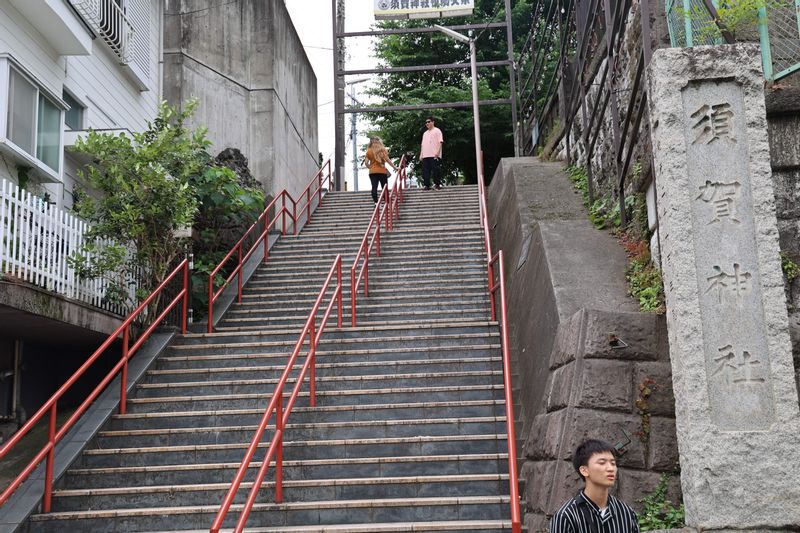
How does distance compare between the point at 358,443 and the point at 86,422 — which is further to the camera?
the point at 86,422

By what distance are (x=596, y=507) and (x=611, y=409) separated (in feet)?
6.56

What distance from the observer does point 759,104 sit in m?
5.04

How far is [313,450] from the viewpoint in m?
7.29

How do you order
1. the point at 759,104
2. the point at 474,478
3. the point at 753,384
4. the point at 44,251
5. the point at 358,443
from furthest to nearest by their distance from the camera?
the point at 44,251 < the point at 358,443 < the point at 474,478 < the point at 759,104 < the point at 753,384

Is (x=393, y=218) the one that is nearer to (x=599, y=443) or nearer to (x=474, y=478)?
(x=474, y=478)

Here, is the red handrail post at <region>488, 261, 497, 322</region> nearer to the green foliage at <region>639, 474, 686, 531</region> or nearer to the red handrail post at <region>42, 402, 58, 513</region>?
the green foliage at <region>639, 474, 686, 531</region>

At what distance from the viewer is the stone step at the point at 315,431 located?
24.4 ft

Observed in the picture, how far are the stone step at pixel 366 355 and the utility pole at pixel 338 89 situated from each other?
1142 centimetres

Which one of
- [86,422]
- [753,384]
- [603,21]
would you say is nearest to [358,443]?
[86,422]

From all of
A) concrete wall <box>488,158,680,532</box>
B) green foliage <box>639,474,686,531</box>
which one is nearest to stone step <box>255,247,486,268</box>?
concrete wall <box>488,158,680,532</box>

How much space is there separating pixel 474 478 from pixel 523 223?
4312mm

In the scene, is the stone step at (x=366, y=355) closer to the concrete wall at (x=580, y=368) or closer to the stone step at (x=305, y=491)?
the concrete wall at (x=580, y=368)

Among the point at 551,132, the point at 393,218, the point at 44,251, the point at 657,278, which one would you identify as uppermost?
the point at 551,132

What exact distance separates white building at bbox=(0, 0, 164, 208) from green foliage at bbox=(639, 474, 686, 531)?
739cm
